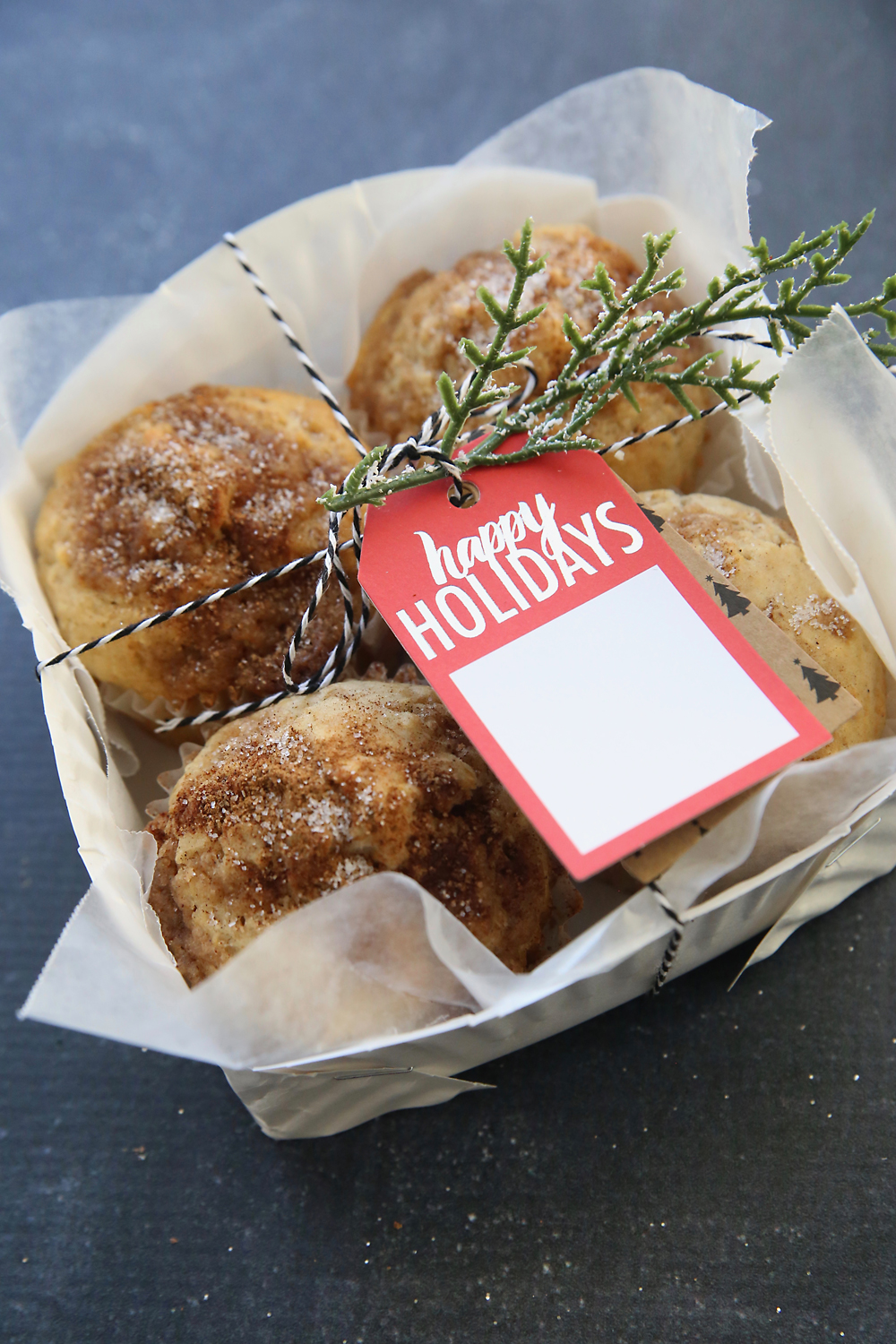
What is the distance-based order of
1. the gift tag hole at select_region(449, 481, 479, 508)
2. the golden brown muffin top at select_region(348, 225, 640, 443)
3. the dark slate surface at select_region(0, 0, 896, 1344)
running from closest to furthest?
the gift tag hole at select_region(449, 481, 479, 508) < the dark slate surface at select_region(0, 0, 896, 1344) < the golden brown muffin top at select_region(348, 225, 640, 443)

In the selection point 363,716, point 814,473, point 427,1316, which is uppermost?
point 363,716

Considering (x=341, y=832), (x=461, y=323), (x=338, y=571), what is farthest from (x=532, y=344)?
(x=341, y=832)

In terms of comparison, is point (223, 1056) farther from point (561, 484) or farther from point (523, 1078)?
point (561, 484)

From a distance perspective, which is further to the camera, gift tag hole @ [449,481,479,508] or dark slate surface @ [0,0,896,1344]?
dark slate surface @ [0,0,896,1344]

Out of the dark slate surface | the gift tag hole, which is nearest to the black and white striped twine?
the gift tag hole

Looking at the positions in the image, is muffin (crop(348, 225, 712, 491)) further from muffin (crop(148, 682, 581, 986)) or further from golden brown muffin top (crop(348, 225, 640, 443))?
muffin (crop(148, 682, 581, 986))

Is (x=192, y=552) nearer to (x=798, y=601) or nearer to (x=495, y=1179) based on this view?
(x=798, y=601)

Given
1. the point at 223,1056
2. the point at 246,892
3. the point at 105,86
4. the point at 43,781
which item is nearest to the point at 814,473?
the point at 246,892
